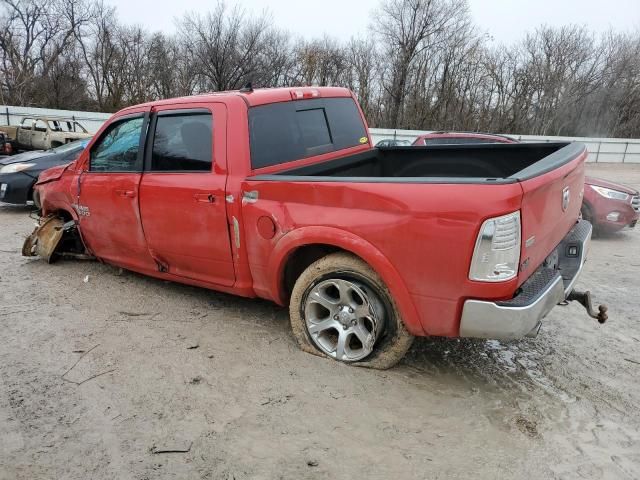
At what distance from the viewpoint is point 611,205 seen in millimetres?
7531

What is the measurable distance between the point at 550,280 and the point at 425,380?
0.98 meters

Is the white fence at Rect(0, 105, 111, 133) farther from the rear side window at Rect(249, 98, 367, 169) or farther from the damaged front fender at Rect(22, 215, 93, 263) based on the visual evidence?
the rear side window at Rect(249, 98, 367, 169)

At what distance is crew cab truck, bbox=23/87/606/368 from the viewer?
254cm

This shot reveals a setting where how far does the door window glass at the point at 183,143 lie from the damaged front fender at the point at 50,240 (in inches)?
77.2

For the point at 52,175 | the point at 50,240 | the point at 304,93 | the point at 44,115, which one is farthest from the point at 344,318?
the point at 44,115

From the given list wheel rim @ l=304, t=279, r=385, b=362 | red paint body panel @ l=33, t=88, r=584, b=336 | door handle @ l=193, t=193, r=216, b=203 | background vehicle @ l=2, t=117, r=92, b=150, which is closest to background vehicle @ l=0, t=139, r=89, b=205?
red paint body panel @ l=33, t=88, r=584, b=336

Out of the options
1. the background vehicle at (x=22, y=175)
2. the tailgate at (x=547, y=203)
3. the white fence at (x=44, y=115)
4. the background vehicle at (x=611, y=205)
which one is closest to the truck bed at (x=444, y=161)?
the tailgate at (x=547, y=203)

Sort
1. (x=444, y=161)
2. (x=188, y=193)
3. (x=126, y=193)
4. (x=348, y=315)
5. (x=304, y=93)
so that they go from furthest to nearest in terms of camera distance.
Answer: (x=444, y=161) → (x=126, y=193) → (x=304, y=93) → (x=188, y=193) → (x=348, y=315)

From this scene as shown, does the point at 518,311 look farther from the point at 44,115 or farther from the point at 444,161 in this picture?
the point at 44,115

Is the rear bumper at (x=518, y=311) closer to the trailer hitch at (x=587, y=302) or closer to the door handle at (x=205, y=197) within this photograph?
the trailer hitch at (x=587, y=302)

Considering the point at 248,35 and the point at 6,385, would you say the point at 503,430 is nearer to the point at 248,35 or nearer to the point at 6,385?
the point at 6,385

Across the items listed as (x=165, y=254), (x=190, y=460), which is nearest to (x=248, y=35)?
(x=165, y=254)

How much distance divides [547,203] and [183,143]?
2.67 meters

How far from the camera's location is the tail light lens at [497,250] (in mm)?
2414
